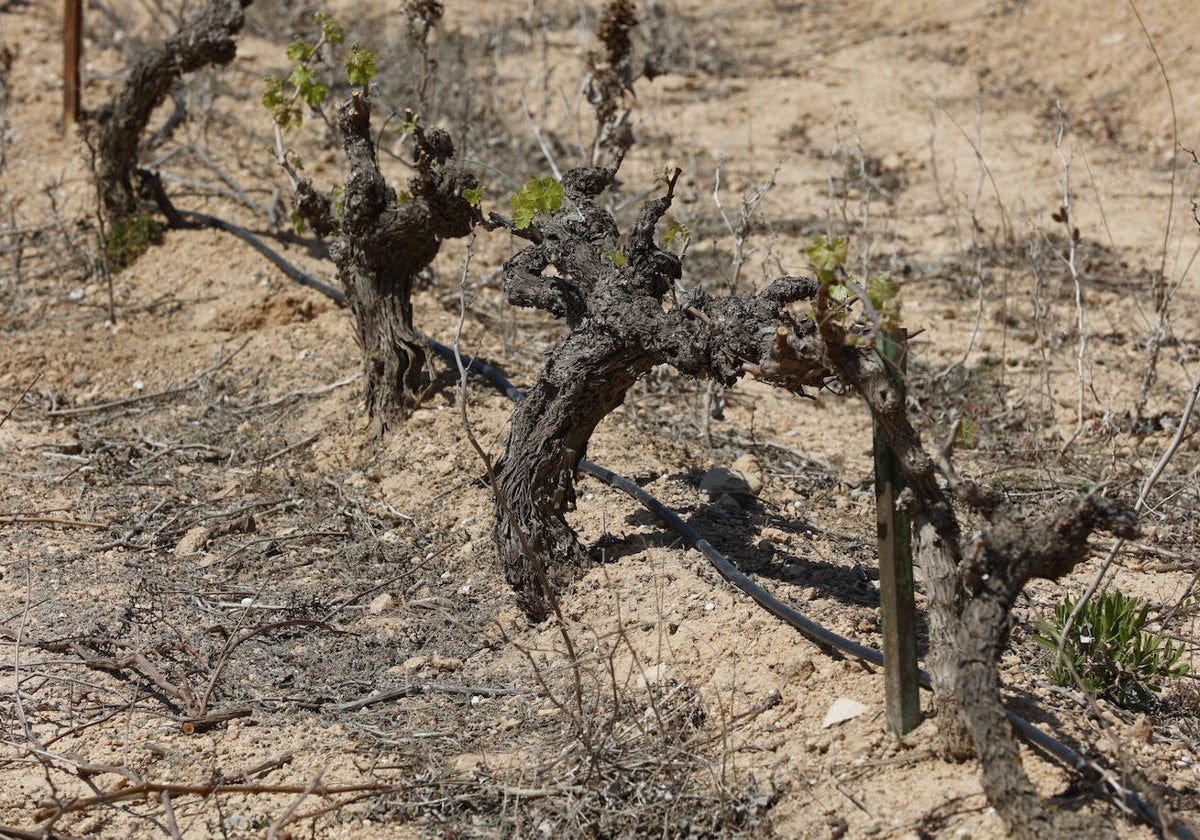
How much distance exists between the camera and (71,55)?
7.16 m

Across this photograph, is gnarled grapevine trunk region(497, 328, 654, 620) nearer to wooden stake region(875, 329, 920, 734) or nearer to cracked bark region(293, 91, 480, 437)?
wooden stake region(875, 329, 920, 734)

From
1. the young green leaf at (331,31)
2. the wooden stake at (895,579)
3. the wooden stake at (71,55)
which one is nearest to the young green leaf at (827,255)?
the wooden stake at (895,579)

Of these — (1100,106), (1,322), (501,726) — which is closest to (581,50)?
(1100,106)

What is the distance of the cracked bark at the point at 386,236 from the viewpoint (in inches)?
172

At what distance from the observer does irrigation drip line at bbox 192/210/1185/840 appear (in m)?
2.45

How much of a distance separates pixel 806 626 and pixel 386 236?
2.29 meters

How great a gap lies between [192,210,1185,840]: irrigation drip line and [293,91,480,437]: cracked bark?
0.42 meters

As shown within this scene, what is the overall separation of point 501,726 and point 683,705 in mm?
491

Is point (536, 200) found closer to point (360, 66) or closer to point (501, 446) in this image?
point (501, 446)

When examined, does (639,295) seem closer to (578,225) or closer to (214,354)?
(578,225)

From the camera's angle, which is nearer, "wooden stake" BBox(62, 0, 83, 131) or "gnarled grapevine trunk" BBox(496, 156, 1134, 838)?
"gnarled grapevine trunk" BBox(496, 156, 1134, 838)

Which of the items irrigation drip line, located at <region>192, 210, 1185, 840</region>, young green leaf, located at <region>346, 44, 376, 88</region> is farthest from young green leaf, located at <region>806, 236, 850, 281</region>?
young green leaf, located at <region>346, 44, 376, 88</region>

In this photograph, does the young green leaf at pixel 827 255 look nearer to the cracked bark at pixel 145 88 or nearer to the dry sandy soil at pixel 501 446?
the dry sandy soil at pixel 501 446

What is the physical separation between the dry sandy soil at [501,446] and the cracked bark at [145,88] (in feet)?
1.22
